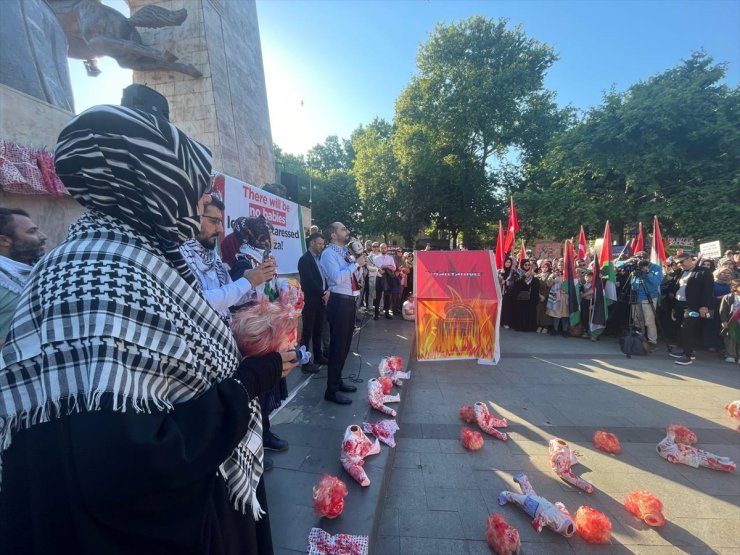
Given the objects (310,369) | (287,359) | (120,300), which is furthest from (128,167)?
(310,369)

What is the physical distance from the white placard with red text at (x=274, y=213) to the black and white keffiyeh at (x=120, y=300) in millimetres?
3000

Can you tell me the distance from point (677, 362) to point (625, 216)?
1249 cm

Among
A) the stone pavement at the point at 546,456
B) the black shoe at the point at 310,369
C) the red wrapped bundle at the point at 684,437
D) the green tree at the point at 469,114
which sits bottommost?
the stone pavement at the point at 546,456

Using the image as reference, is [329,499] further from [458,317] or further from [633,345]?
[633,345]

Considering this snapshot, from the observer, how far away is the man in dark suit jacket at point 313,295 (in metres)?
4.69

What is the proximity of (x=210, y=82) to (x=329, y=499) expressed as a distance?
21.8 feet

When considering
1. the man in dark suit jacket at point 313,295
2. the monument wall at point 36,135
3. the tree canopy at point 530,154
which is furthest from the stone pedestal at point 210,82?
the tree canopy at point 530,154

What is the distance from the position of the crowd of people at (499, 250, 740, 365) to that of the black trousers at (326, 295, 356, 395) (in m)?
6.45

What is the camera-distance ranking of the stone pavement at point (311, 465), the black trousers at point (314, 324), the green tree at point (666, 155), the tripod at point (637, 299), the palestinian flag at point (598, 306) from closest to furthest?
1. the stone pavement at point (311, 465)
2. the black trousers at point (314, 324)
3. the tripod at point (637, 299)
4. the palestinian flag at point (598, 306)
5. the green tree at point (666, 155)

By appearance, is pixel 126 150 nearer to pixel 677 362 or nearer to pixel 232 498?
pixel 232 498

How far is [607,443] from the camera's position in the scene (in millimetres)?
3252

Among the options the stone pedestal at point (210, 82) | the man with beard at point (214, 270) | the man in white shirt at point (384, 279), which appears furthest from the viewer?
the man in white shirt at point (384, 279)

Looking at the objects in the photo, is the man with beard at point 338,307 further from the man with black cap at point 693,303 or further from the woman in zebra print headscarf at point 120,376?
the man with black cap at point 693,303

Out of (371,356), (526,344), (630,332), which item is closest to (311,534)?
(371,356)
